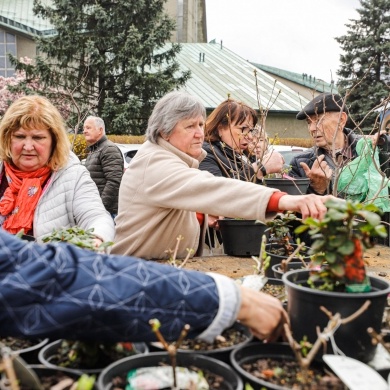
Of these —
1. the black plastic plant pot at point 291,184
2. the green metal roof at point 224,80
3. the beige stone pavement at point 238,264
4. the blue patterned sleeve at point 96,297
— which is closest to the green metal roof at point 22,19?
the green metal roof at point 224,80

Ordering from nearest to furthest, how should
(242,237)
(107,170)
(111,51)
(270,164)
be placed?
(242,237) < (270,164) < (107,170) < (111,51)

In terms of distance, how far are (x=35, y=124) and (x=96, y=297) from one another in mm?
1600

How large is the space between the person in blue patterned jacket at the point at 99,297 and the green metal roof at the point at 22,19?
806 inches

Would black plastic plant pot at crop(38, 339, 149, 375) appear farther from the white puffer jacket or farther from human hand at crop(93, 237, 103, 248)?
the white puffer jacket

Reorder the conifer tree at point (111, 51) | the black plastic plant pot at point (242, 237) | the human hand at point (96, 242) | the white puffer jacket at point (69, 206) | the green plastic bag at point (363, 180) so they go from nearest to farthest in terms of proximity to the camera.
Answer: the human hand at point (96, 242) → the white puffer jacket at point (69, 206) → the black plastic plant pot at point (242, 237) → the green plastic bag at point (363, 180) → the conifer tree at point (111, 51)

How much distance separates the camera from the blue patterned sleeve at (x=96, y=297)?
3.43 feet

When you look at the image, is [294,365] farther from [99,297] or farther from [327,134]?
[327,134]

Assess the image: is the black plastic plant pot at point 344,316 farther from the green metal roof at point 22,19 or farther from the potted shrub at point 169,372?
the green metal roof at point 22,19

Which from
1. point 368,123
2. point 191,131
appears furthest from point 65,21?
point 191,131

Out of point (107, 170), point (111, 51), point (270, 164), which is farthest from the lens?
point (111, 51)

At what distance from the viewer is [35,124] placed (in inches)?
95.9

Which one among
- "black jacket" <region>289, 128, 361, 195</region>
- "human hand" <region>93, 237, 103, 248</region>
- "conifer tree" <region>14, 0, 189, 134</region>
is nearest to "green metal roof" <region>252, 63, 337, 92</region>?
"conifer tree" <region>14, 0, 189, 134</region>

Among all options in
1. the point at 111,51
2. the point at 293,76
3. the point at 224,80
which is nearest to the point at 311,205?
the point at 111,51

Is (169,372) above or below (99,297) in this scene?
below
